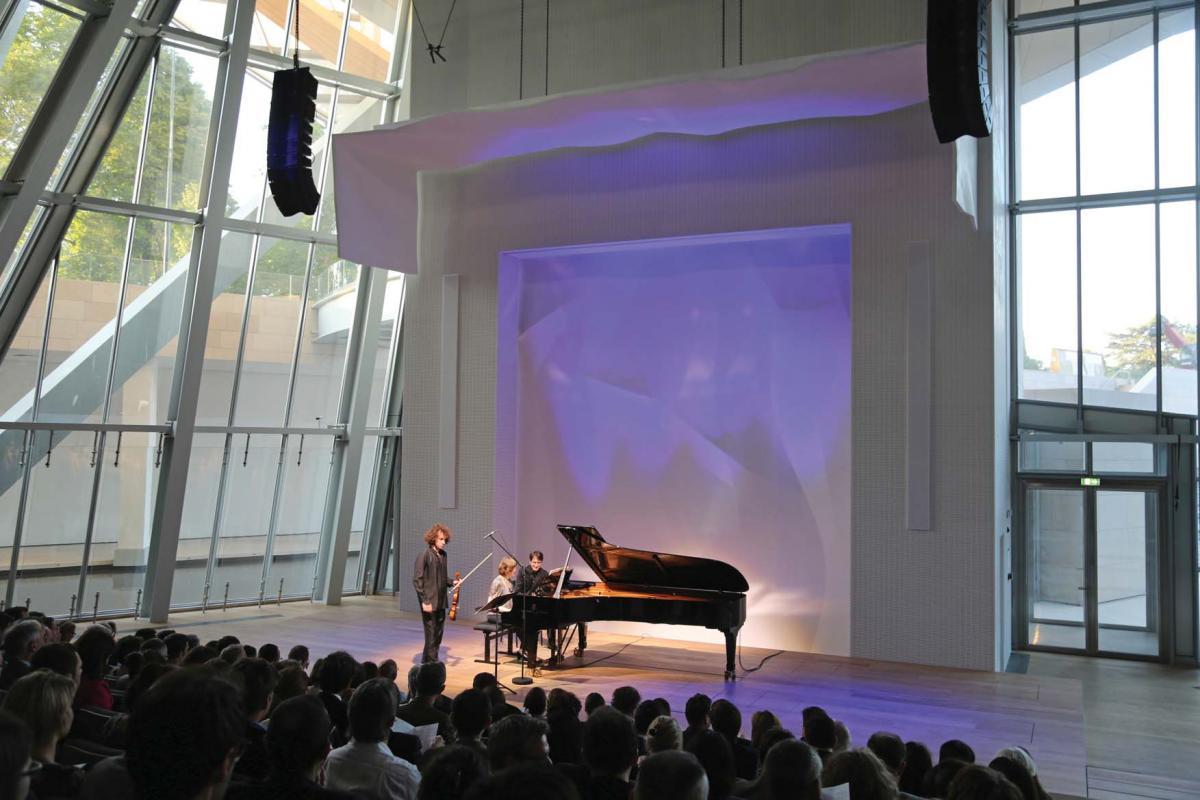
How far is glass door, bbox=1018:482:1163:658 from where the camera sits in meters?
11.4

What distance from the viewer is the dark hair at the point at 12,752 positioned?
2.01 meters

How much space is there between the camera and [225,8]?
460 inches

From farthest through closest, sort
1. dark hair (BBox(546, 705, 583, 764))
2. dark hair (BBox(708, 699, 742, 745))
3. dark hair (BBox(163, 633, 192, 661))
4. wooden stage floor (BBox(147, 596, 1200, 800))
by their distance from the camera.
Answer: wooden stage floor (BBox(147, 596, 1200, 800)), dark hair (BBox(163, 633, 192, 661)), dark hair (BBox(708, 699, 742, 745)), dark hair (BBox(546, 705, 583, 764))

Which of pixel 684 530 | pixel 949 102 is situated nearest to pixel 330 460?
pixel 684 530

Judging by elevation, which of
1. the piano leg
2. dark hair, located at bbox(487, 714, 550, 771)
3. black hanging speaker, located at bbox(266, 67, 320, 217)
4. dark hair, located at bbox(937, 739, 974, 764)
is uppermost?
black hanging speaker, located at bbox(266, 67, 320, 217)

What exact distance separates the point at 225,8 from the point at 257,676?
397 inches

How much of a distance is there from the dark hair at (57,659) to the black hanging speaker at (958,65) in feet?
19.4

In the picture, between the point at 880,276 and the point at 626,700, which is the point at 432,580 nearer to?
the point at 626,700

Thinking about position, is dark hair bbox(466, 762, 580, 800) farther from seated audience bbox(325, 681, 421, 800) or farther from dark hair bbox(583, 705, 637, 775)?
seated audience bbox(325, 681, 421, 800)

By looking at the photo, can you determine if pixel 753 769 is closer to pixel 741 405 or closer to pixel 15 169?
pixel 741 405

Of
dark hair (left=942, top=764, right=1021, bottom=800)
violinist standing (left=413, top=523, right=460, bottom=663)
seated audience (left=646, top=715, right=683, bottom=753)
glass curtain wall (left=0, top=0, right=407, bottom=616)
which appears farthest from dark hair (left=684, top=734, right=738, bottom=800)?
glass curtain wall (left=0, top=0, right=407, bottom=616)

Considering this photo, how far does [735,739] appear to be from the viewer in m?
4.53

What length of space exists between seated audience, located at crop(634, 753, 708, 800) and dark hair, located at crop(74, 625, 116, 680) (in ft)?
12.0

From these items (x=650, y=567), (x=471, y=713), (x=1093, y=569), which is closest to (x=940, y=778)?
(x=471, y=713)
